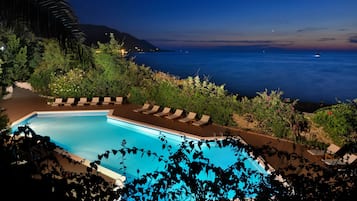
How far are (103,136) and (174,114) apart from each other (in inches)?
106

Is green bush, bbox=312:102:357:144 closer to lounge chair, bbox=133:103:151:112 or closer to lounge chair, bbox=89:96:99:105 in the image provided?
lounge chair, bbox=133:103:151:112

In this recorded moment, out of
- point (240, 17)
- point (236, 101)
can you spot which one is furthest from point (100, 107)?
point (240, 17)

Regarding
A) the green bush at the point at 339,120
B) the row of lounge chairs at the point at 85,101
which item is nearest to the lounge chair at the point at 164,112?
the row of lounge chairs at the point at 85,101

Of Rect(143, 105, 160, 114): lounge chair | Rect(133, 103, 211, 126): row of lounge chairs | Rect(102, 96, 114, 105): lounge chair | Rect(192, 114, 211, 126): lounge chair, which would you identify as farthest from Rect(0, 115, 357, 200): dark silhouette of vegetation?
Rect(102, 96, 114, 105): lounge chair

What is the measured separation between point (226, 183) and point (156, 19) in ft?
141

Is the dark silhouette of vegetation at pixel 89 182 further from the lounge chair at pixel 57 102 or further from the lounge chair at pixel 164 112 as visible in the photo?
the lounge chair at pixel 57 102

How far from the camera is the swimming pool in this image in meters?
9.31

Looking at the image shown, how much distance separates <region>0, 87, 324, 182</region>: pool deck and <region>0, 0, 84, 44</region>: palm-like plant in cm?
461

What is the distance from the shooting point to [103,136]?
1211 cm

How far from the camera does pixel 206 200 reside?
2.54 m

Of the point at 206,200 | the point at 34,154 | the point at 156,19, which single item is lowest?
the point at 206,200

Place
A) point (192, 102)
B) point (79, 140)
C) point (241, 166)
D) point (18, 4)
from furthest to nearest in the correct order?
point (192, 102) → point (79, 140) → point (18, 4) → point (241, 166)

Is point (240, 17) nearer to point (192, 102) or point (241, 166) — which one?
point (192, 102)

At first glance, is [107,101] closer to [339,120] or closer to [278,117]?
[278,117]
